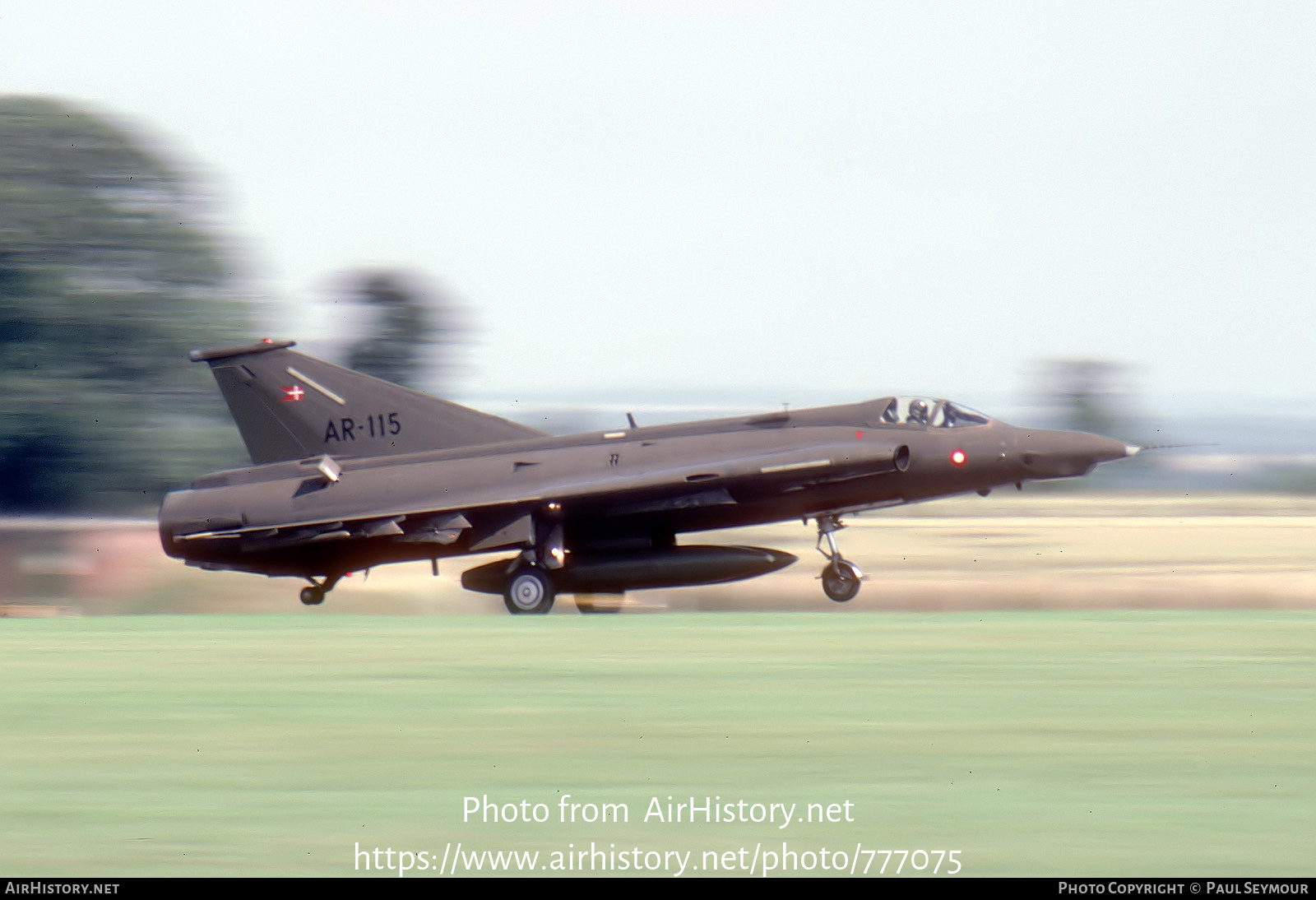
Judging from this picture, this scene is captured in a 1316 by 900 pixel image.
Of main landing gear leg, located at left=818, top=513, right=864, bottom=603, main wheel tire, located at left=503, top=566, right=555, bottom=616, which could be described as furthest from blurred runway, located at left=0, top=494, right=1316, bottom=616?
main wheel tire, located at left=503, top=566, right=555, bottom=616

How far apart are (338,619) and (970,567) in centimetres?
1079

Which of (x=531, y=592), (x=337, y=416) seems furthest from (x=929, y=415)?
(x=337, y=416)

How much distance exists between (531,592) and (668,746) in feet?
37.1

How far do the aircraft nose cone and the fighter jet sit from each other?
0.02 meters

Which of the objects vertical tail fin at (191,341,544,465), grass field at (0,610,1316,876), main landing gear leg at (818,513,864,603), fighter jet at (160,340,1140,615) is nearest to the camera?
grass field at (0,610,1316,876)

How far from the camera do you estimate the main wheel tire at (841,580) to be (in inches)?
830

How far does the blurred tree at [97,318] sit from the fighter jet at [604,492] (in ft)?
79.9

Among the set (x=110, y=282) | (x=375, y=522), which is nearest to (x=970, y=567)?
(x=375, y=522)

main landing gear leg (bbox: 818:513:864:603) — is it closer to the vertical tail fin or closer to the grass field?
the vertical tail fin

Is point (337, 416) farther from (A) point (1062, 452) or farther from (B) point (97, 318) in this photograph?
(B) point (97, 318)

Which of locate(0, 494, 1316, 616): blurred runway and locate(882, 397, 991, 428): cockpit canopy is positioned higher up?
locate(882, 397, 991, 428): cockpit canopy

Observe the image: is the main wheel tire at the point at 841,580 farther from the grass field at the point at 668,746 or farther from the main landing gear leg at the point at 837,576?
the grass field at the point at 668,746

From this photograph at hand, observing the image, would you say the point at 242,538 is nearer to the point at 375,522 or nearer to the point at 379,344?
the point at 375,522

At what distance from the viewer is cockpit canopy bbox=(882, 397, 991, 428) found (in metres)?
20.3
